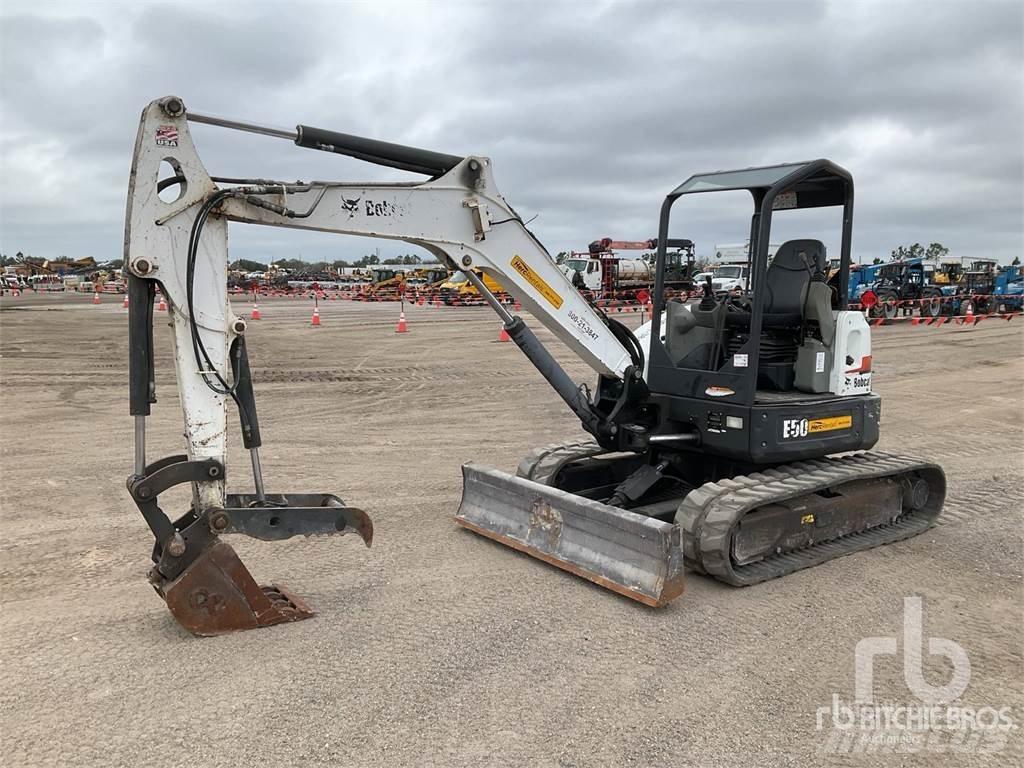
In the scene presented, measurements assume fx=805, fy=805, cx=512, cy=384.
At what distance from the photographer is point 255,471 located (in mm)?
4582

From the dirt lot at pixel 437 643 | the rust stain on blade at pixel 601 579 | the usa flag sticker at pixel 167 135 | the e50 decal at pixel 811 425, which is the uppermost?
the usa flag sticker at pixel 167 135

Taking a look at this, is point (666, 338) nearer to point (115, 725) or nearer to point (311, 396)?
point (115, 725)

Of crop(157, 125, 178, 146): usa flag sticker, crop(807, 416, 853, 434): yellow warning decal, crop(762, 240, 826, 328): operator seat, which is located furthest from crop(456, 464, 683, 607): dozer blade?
crop(157, 125, 178, 146): usa flag sticker

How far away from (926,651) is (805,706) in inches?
41.3

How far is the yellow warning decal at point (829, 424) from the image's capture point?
19.0ft

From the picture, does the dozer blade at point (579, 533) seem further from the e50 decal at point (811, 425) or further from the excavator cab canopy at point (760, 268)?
the e50 decal at point (811, 425)

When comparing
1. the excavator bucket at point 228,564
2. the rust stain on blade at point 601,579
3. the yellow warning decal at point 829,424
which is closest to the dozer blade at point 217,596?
the excavator bucket at point 228,564

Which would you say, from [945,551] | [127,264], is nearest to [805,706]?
[945,551]

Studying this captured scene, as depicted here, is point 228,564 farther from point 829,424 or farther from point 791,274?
point 791,274

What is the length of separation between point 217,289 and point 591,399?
3.04 meters

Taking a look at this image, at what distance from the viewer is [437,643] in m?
4.37

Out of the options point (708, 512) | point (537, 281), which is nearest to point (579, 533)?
point (708, 512)

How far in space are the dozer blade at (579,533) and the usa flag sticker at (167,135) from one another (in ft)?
10.4

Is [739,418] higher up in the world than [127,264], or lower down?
lower down
